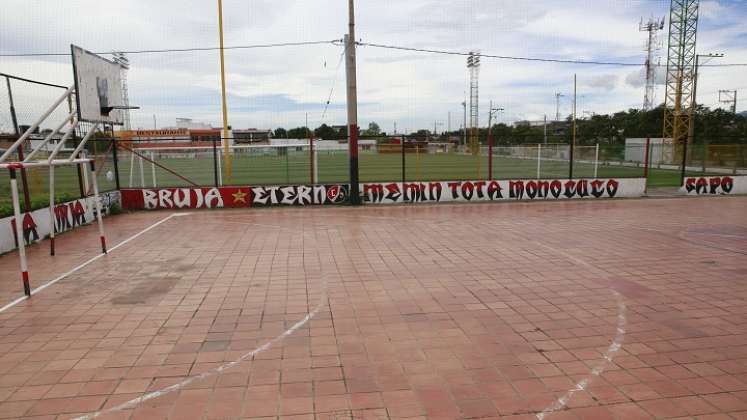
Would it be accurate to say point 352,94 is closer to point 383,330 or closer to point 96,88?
point 96,88

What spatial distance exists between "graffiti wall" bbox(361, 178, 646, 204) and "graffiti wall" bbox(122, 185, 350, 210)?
144 centimetres

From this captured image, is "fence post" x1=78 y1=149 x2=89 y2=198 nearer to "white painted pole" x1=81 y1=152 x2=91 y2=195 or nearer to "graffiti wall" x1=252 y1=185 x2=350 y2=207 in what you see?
"white painted pole" x1=81 y1=152 x2=91 y2=195

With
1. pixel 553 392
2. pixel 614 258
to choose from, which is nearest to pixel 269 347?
pixel 553 392

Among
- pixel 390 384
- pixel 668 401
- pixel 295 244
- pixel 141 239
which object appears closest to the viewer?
pixel 668 401

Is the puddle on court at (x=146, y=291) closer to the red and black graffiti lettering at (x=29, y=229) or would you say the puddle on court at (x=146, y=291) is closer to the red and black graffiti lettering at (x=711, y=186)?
the red and black graffiti lettering at (x=29, y=229)

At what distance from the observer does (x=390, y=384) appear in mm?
4062

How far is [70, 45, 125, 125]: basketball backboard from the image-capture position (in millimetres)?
8203

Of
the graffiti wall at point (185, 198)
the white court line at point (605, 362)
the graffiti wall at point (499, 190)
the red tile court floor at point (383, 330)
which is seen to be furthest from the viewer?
the graffiti wall at point (499, 190)

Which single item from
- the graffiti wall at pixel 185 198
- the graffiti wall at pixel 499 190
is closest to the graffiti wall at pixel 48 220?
the graffiti wall at pixel 185 198

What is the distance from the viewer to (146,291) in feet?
22.1

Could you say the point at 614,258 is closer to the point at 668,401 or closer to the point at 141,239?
the point at 668,401

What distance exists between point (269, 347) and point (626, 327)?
12.8 ft

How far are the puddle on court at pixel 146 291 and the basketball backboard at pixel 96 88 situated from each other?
11.1ft

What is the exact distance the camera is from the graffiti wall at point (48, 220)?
941 centimetres
